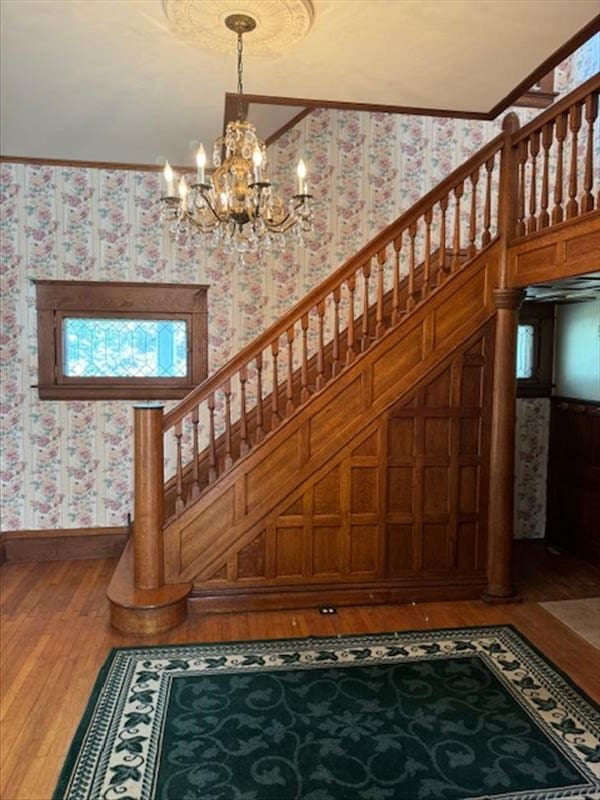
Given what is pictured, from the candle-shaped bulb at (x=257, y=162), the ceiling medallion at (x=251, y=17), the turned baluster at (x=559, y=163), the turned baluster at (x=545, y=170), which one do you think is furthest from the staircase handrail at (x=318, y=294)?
the ceiling medallion at (x=251, y=17)

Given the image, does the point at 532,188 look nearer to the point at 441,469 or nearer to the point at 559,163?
the point at 559,163

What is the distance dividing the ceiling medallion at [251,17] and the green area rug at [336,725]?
3.21m

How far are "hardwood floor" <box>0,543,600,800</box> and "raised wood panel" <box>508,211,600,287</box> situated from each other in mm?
2198

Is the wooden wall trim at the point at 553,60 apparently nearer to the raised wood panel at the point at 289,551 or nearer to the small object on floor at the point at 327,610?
the raised wood panel at the point at 289,551

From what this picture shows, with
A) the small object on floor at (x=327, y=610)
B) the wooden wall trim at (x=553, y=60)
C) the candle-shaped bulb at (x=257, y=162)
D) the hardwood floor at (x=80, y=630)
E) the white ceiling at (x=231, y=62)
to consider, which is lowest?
the hardwood floor at (x=80, y=630)

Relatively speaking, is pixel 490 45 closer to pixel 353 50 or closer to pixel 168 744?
pixel 353 50

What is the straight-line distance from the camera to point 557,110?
3.32 meters

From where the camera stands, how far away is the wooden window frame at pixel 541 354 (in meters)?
5.44

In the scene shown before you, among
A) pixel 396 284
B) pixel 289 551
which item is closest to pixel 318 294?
pixel 396 284

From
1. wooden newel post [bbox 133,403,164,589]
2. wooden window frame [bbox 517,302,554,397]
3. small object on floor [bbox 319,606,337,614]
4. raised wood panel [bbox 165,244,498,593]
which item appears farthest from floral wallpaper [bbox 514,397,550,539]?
wooden newel post [bbox 133,403,164,589]

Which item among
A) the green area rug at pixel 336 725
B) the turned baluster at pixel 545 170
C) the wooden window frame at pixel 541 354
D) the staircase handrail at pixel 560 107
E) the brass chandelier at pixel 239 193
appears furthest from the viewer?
the wooden window frame at pixel 541 354

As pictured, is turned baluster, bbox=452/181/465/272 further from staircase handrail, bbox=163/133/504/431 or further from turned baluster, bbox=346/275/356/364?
turned baluster, bbox=346/275/356/364

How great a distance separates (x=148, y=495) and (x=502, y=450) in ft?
7.88

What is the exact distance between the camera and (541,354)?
5477mm
